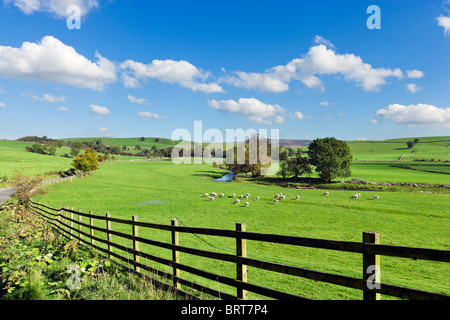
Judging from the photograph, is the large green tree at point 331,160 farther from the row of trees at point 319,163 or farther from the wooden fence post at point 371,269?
the wooden fence post at point 371,269

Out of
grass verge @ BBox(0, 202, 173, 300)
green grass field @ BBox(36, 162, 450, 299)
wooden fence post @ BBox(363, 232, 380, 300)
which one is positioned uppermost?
wooden fence post @ BBox(363, 232, 380, 300)

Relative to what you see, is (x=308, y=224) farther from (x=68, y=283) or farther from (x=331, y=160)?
(x=331, y=160)

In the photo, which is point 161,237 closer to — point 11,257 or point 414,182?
point 11,257

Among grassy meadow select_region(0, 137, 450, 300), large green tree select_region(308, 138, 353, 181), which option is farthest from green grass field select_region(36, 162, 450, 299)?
large green tree select_region(308, 138, 353, 181)

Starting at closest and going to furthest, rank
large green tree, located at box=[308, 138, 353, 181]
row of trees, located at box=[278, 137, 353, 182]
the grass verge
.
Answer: the grass verge → large green tree, located at box=[308, 138, 353, 181] → row of trees, located at box=[278, 137, 353, 182]

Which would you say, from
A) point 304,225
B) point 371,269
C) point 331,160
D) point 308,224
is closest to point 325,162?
point 331,160

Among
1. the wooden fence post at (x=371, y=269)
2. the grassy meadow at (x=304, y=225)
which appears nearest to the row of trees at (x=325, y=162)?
the grassy meadow at (x=304, y=225)

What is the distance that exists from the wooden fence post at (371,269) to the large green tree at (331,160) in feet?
205

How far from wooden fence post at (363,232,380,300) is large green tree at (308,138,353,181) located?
62493mm

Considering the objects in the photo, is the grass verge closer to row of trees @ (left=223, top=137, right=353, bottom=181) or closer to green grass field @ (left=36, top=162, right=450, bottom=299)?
green grass field @ (left=36, top=162, right=450, bottom=299)

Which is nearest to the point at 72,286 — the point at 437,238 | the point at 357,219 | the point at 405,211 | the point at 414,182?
the point at 437,238

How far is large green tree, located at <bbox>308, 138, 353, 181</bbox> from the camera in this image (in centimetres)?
6231

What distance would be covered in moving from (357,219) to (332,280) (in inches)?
948
